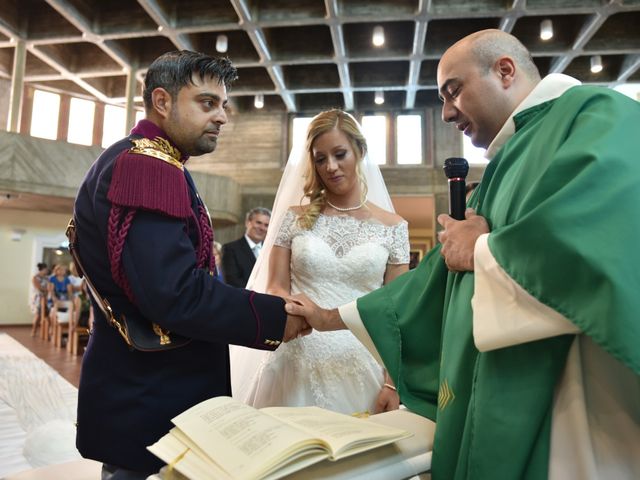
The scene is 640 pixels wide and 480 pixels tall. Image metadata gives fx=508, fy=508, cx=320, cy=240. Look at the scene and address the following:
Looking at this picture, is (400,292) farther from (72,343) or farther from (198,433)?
(72,343)

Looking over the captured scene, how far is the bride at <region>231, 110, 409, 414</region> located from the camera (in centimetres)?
222

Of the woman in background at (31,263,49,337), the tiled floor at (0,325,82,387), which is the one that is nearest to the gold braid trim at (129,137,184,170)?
the tiled floor at (0,325,82,387)

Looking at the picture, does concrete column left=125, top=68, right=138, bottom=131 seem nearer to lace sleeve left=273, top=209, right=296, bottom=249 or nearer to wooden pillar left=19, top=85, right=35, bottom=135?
wooden pillar left=19, top=85, right=35, bottom=135

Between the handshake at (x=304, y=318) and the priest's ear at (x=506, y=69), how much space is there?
0.91m

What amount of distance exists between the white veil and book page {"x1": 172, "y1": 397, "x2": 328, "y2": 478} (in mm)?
1609

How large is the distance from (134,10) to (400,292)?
39.5 feet

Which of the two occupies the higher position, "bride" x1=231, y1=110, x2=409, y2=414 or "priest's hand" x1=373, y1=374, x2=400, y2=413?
"bride" x1=231, y1=110, x2=409, y2=414

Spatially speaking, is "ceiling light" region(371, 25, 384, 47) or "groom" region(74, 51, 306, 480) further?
"ceiling light" region(371, 25, 384, 47)

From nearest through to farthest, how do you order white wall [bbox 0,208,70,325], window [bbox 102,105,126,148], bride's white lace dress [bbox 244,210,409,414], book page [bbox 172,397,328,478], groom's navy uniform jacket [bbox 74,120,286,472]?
book page [bbox 172,397,328,478] < groom's navy uniform jacket [bbox 74,120,286,472] < bride's white lace dress [bbox 244,210,409,414] < white wall [bbox 0,208,70,325] < window [bbox 102,105,126,148]

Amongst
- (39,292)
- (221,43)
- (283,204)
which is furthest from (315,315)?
(39,292)

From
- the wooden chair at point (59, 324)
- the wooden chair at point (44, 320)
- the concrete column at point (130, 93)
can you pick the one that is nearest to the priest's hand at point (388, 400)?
the wooden chair at point (59, 324)

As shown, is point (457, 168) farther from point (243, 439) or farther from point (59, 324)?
point (59, 324)

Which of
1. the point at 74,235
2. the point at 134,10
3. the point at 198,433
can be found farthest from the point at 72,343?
the point at 198,433

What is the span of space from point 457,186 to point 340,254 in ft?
3.59
